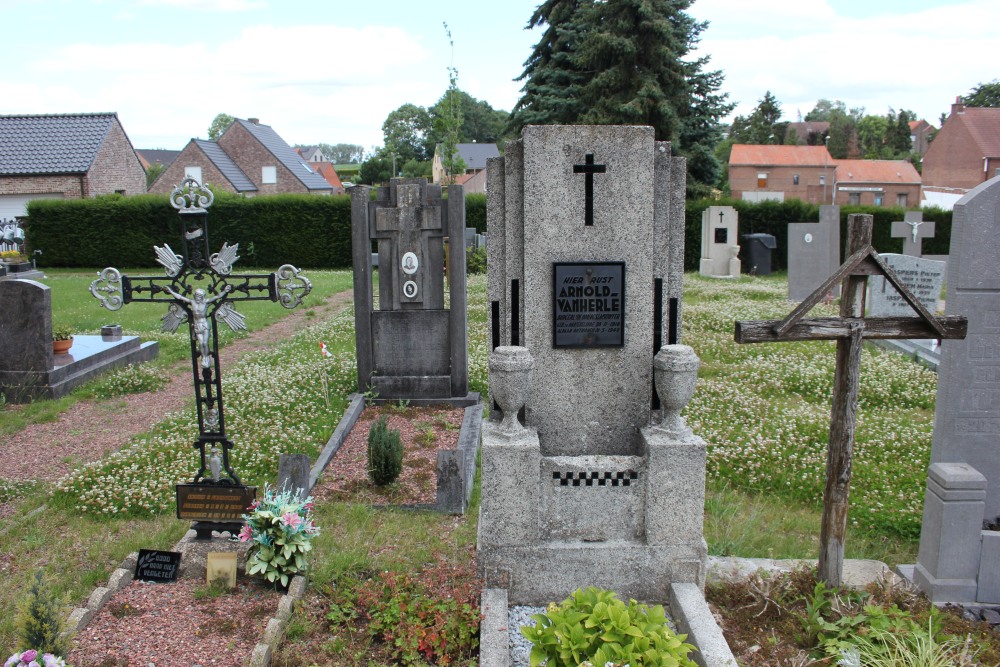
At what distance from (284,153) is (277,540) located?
4225 centimetres

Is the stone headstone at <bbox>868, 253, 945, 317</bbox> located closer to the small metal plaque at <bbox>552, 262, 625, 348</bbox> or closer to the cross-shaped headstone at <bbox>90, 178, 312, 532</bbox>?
the small metal plaque at <bbox>552, 262, 625, 348</bbox>

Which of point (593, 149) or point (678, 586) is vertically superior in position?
point (593, 149)

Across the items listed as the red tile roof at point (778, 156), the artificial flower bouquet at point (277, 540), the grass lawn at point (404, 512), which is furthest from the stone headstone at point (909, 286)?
the red tile roof at point (778, 156)

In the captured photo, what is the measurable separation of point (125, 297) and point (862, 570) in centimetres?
537

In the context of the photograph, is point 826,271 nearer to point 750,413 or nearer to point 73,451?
point 750,413

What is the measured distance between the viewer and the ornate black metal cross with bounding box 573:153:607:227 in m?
4.68

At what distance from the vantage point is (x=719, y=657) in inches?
153

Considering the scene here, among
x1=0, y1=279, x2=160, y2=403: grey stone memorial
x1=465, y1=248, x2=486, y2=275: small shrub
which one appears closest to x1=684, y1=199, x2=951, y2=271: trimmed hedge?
x1=465, y1=248, x2=486, y2=275: small shrub

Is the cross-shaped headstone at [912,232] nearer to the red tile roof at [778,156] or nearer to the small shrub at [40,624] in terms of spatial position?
the small shrub at [40,624]

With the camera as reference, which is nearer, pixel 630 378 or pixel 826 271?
pixel 630 378

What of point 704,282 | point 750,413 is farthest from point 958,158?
point 750,413

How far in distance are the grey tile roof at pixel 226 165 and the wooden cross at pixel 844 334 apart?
3920 cm

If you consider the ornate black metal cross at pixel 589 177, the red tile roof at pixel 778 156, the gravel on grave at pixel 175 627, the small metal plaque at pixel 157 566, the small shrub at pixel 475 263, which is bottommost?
the gravel on grave at pixel 175 627

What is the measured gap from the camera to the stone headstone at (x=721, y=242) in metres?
24.1
